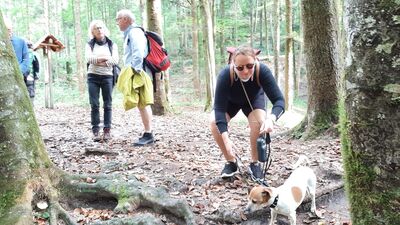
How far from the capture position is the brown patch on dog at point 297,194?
3507 millimetres

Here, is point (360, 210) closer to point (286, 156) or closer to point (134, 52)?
point (286, 156)

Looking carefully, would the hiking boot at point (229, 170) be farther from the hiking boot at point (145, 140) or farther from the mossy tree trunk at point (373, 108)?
the mossy tree trunk at point (373, 108)

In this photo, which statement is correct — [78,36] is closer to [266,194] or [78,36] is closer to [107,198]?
[107,198]

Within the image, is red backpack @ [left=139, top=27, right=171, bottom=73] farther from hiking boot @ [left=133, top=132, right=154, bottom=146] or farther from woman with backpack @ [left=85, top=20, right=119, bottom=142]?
hiking boot @ [left=133, top=132, right=154, bottom=146]

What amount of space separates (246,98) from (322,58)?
256cm

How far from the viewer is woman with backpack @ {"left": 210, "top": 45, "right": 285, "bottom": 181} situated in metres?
3.92

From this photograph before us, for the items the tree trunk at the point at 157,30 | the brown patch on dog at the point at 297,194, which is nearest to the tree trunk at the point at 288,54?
the tree trunk at the point at 157,30

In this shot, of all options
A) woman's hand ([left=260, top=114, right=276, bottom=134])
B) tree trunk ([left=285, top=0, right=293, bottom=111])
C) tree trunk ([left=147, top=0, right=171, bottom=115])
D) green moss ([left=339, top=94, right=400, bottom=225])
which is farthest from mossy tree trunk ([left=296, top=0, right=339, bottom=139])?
tree trunk ([left=285, top=0, right=293, bottom=111])

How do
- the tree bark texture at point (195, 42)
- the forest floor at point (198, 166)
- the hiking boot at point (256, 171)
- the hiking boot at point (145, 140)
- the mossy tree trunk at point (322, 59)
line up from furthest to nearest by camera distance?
1. the tree bark texture at point (195, 42)
2. the hiking boot at point (145, 140)
3. the mossy tree trunk at point (322, 59)
4. the hiking boot at point (256, 171)
5. the forest floor at point (198, 166)

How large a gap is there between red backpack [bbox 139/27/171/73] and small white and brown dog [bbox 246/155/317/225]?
3351 mm

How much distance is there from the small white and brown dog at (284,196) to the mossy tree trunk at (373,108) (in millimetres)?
1315

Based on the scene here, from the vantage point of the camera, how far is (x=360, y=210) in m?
1.98

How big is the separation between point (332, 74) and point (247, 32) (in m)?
35.2

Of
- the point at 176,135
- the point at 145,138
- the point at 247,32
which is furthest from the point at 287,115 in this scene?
the point at 247,32
